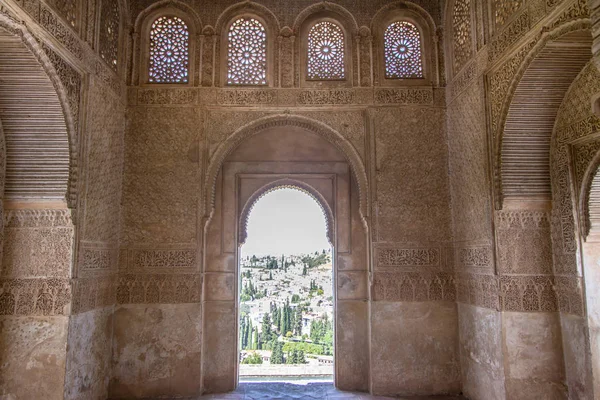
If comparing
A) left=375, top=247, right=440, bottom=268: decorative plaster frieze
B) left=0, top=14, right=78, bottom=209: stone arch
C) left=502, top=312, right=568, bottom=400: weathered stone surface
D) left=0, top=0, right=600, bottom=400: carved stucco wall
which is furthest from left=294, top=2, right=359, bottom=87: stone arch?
left=502, top=312, right=568, bottom=400: weathered stone surface

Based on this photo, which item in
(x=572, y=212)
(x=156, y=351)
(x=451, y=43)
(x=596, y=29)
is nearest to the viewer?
(x=596, y=29)

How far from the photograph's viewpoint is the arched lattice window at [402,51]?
21.6ft

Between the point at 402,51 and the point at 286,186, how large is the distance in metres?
2.50

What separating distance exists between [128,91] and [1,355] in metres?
3.50

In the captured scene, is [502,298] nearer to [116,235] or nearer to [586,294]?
[586,294]

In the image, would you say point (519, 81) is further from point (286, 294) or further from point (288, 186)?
point (286, 294)

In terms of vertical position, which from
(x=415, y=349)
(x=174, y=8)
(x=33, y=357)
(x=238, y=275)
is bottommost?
(x=415, y=349)

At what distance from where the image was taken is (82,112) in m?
5.09

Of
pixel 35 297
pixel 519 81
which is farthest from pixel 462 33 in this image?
pixel 35 297

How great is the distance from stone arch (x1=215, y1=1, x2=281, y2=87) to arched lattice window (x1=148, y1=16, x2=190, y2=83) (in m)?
0.44

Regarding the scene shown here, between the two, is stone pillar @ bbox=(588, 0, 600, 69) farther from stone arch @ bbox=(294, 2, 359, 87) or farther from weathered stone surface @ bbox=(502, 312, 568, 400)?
stone arch @ bbox=(294, 2, 359, 87)

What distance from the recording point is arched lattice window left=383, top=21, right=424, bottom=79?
6.59 metres

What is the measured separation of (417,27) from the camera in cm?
669

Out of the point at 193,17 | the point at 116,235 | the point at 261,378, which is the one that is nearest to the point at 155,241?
the point at 116,235
